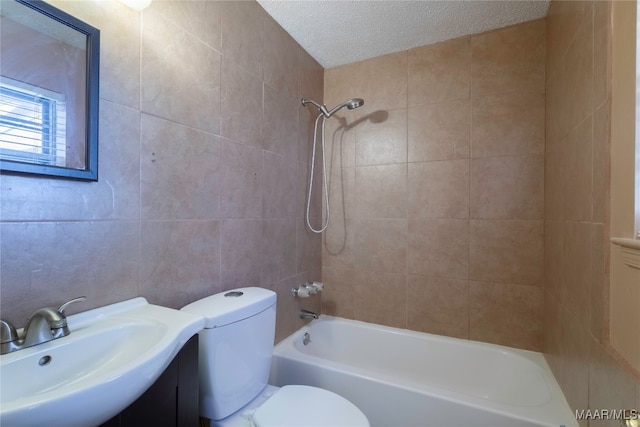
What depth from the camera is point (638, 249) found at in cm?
69

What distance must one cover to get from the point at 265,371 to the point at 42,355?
0.77 meters

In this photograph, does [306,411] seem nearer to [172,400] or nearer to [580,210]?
[172,400]

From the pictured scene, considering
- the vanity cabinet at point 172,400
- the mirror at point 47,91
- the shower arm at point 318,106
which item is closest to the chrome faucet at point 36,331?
the vanity cabinet at point 172,400

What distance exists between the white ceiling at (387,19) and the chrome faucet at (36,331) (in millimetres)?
1631

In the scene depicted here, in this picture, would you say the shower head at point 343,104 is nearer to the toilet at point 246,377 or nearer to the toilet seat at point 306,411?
the toilet at point 246,377

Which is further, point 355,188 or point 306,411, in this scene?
point 355,188

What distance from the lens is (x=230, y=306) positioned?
1.05 meters

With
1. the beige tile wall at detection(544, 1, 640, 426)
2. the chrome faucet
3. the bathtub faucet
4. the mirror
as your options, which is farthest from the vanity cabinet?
the beige tile wall at detection(544, 1, 640, 426)

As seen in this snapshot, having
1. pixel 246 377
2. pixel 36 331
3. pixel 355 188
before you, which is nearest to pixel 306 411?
pixel 246 377

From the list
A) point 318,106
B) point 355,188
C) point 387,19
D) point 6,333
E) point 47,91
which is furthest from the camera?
point 355,188

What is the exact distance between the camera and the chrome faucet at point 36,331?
2.12 feet

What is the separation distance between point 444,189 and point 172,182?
5.09 feet

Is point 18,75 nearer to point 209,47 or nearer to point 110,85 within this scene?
point 110,85

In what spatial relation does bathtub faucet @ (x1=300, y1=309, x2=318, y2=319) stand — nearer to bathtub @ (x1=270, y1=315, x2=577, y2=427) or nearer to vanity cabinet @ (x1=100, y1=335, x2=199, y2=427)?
bathtub @ (x1=270, y1=315, x2=577, y2=427)
